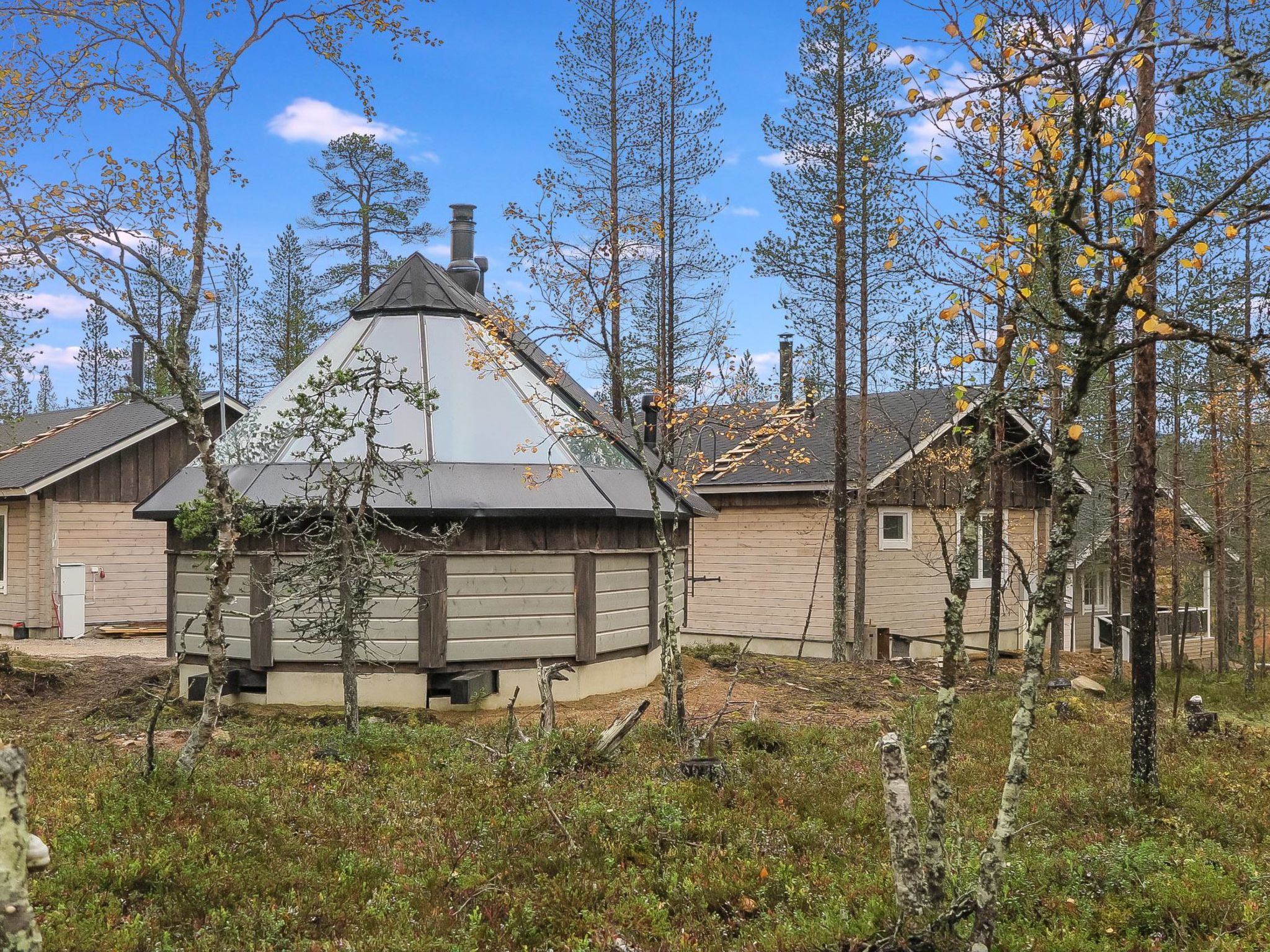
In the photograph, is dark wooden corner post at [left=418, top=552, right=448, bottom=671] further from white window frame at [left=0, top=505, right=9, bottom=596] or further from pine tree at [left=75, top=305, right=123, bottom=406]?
pine tree at [left=75, top=305, right=123, bottom=406]

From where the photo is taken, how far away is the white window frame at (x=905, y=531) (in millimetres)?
21641

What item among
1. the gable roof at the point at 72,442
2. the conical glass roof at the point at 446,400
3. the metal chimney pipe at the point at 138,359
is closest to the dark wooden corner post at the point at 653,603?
the conical glass roof at the point at 446,400

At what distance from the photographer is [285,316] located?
127ft

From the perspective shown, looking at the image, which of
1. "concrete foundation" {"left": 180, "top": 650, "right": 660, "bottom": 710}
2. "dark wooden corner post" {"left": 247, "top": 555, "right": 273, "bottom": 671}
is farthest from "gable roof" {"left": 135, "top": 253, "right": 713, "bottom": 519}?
"concrete foundation" {"left": 180, "top": 650, "right": 660, "bottom": 710}

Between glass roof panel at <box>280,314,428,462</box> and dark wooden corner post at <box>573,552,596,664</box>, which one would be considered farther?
glass roof panel at <box>280,314,428,462</box>

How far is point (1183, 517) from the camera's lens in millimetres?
26188

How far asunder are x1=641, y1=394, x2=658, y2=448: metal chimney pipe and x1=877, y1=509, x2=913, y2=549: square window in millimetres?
6303

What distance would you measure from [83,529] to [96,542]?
0.43m

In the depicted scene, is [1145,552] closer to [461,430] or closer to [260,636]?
[461,430]

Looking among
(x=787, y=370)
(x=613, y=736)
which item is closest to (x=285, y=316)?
(x=787, y=370)

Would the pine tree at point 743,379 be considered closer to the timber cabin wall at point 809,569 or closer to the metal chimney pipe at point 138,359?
the timber cabin wall at point 809,569

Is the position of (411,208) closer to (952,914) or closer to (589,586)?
(589,586)

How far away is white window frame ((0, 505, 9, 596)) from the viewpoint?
23.5m

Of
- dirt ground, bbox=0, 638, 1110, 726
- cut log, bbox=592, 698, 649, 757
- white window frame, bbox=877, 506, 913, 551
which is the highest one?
white window frame, bbox=877, 506, 913, 551
